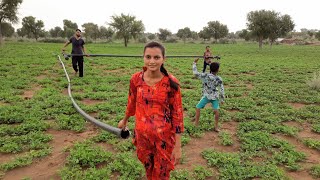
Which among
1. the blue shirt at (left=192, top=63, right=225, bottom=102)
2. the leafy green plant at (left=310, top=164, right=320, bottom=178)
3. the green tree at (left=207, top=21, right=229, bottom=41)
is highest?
the green tree at (left=207, top=21, right=229, bottom=41)

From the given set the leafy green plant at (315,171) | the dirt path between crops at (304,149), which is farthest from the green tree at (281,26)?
the leafy green plant at (315,171)

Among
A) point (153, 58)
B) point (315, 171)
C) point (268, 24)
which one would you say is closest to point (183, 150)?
point (315, 171)

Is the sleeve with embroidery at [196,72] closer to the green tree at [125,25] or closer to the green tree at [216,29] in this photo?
the green tree at [125,25]

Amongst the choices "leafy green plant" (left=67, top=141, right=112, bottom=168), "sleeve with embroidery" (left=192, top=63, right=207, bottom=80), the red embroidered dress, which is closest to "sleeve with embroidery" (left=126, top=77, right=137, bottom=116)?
the red embroidered dress

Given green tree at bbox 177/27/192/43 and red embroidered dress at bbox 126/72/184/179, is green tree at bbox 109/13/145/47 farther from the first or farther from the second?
green tree at bbox 177/27/192/43

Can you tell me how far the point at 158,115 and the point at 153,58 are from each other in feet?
1.92

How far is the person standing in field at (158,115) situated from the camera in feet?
8.44

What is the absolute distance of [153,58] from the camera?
2559mm

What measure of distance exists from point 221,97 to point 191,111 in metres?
1.66

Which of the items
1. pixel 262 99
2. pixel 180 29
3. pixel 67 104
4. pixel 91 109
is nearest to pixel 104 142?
pixel 91 109

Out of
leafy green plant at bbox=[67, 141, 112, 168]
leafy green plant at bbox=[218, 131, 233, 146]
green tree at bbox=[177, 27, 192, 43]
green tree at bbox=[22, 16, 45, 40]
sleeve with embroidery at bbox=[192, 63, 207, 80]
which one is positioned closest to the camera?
leafy green plant at bbox=[67, 141, 112, 168]

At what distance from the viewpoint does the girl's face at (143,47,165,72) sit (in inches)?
101

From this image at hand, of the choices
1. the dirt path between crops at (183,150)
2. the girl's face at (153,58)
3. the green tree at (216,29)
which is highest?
the green tree at (216,29)

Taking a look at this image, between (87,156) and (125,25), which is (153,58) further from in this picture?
(125,25)
